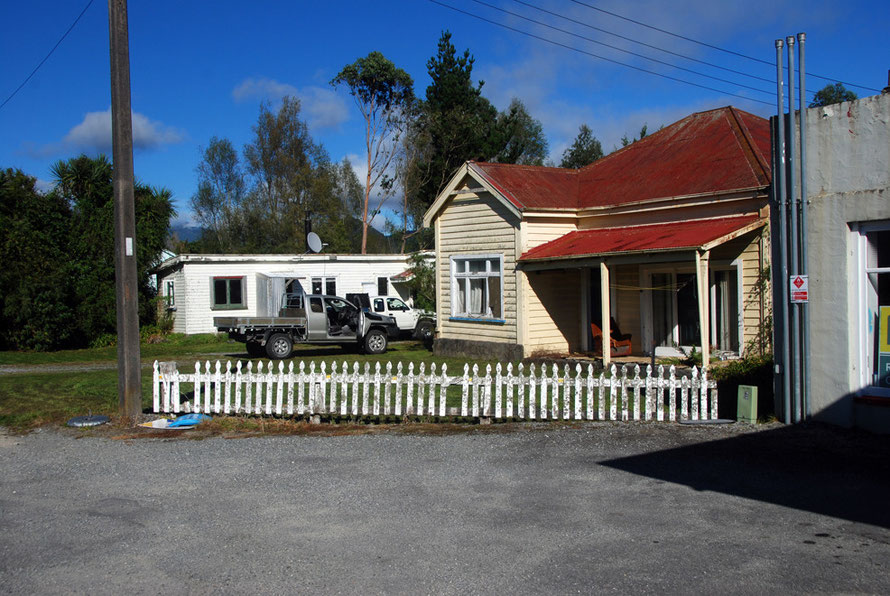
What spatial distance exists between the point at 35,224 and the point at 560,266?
19.8 metres

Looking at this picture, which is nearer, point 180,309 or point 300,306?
point 300,306

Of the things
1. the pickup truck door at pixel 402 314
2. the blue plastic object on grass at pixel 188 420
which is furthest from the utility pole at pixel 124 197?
the pickup truck door at pixel 402 314

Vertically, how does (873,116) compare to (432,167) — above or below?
below

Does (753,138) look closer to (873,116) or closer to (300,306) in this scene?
(873,116)

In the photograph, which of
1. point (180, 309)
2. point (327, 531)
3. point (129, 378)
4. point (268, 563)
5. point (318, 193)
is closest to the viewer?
Result: point (268, 563)

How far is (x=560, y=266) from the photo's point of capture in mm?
16953

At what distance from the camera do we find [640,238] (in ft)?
52.1

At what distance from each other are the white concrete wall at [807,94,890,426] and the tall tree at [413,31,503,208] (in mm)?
30126

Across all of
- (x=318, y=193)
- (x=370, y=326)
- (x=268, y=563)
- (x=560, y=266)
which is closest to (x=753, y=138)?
(x=560, y=266)

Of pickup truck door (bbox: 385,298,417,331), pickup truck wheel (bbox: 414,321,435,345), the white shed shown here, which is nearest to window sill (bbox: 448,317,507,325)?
pickup truck wheel (bbox: 414,321,435,345)

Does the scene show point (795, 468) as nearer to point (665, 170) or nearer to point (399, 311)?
point (665, 170)

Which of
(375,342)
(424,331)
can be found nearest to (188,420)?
(375,342)

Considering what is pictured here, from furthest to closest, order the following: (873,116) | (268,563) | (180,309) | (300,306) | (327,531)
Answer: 1. (180,309)
2. (300,306)
3. (873,116)
4. (327,531)
5. (268,563)

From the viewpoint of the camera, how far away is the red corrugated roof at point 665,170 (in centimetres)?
1593
